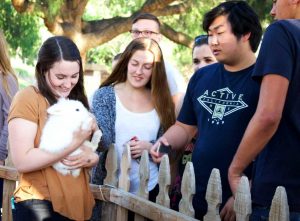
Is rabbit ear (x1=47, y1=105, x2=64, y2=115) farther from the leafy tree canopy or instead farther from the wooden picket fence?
the leafy tree canopy

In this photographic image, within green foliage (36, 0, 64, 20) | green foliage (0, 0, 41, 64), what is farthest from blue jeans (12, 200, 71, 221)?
green foliage (0, 0, 41, 64)

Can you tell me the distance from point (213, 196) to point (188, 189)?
20 centimetres

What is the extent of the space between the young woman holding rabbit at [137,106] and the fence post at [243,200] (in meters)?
1.02

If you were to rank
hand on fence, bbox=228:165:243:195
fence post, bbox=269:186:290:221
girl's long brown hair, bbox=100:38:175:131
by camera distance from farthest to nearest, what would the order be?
girl's long brown hair, bbox=100:38:175:131, hand on fence, bbox=228:165:243:195, fence post, bbox=269:186:290:221

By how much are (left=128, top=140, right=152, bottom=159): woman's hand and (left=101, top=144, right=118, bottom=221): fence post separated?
14 cm

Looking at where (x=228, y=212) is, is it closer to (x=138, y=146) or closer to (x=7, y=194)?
(x=138, y=146)

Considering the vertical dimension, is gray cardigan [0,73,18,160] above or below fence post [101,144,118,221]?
above

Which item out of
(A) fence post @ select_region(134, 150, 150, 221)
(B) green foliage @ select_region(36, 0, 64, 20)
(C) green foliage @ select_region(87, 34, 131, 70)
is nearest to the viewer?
(A) fence post @ select_region(134, 150, 150, 221)

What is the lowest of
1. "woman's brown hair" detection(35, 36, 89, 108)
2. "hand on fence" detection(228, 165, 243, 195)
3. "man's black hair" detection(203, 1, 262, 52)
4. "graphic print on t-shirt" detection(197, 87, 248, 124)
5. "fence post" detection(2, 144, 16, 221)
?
"fence post" detection(2, 144, 16, 221)

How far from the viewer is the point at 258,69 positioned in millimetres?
2252

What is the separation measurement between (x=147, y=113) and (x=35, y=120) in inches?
34.2

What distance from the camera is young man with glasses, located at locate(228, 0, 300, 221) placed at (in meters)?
2.18

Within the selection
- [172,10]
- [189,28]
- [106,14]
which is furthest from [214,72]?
[106,14]

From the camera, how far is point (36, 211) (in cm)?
275
